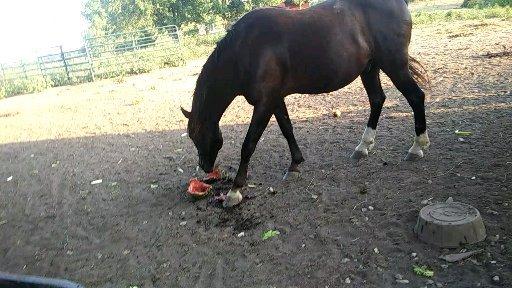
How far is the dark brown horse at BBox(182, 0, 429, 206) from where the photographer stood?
14.1 feet

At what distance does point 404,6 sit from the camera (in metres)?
4.83

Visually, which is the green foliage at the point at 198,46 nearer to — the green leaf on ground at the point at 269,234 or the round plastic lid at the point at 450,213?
the green leaf on ground at the point at 269,234

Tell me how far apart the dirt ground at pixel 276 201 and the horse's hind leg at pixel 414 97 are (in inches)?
6.7

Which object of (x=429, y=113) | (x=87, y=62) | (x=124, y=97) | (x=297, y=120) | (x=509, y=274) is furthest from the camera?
(x=87, y=62)

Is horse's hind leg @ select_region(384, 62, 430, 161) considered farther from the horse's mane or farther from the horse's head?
the horse's head

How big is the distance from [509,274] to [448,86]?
584 centimetres

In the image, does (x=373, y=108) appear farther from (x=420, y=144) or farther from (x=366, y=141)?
(x=420, y=144)

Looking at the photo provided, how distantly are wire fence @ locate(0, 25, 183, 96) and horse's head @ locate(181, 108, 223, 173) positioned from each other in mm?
14765

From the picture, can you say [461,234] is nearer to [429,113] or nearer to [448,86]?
[429,113]

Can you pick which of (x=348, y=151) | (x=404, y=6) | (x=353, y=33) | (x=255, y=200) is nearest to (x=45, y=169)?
(x=255, y=200)

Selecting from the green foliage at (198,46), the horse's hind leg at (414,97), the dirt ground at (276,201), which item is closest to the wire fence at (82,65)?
the green foliage at (198,46)

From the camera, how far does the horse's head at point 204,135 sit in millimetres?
4629

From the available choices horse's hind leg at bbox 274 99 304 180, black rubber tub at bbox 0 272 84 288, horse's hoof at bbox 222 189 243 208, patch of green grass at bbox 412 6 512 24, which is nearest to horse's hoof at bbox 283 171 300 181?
horse's hind leg at bbox 274 99 304 180

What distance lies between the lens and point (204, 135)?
4668 millimetres
